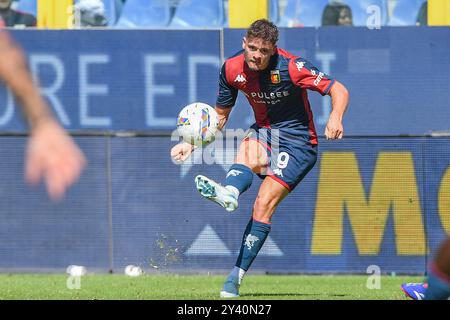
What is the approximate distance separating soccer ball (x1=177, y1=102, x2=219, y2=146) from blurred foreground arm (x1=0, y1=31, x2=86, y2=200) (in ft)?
18.3

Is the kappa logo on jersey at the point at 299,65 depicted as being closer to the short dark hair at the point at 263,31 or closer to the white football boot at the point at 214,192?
the short dark hair at the point at 263,31

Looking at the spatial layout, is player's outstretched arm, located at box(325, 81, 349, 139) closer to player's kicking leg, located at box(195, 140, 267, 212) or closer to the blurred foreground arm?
player's kicking leg, located at box(195, 140, 267, 212)

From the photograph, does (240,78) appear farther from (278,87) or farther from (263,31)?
(263,31)

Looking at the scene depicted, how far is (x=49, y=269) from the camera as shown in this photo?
1180cm

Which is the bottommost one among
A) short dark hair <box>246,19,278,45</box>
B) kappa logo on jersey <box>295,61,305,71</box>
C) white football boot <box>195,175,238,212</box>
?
white football boot <box>195,175,238,212</box>

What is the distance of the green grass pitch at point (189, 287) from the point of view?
8812mm

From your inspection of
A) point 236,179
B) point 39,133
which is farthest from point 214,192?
point 39,133

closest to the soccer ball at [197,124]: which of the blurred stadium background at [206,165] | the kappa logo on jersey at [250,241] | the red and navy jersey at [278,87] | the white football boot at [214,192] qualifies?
the red and navy jersey at [278,87]

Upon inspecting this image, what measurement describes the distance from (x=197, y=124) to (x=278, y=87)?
808mm

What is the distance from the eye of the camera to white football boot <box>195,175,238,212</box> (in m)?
7.75

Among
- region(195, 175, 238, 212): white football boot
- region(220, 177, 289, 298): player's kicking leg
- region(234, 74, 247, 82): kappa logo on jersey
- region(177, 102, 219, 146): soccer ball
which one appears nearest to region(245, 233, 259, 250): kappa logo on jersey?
region(220, 177, 289, 298): player's kicking leg

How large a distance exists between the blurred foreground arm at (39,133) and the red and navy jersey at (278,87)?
19.0 ft

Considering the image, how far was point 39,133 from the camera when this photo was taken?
114 inches
